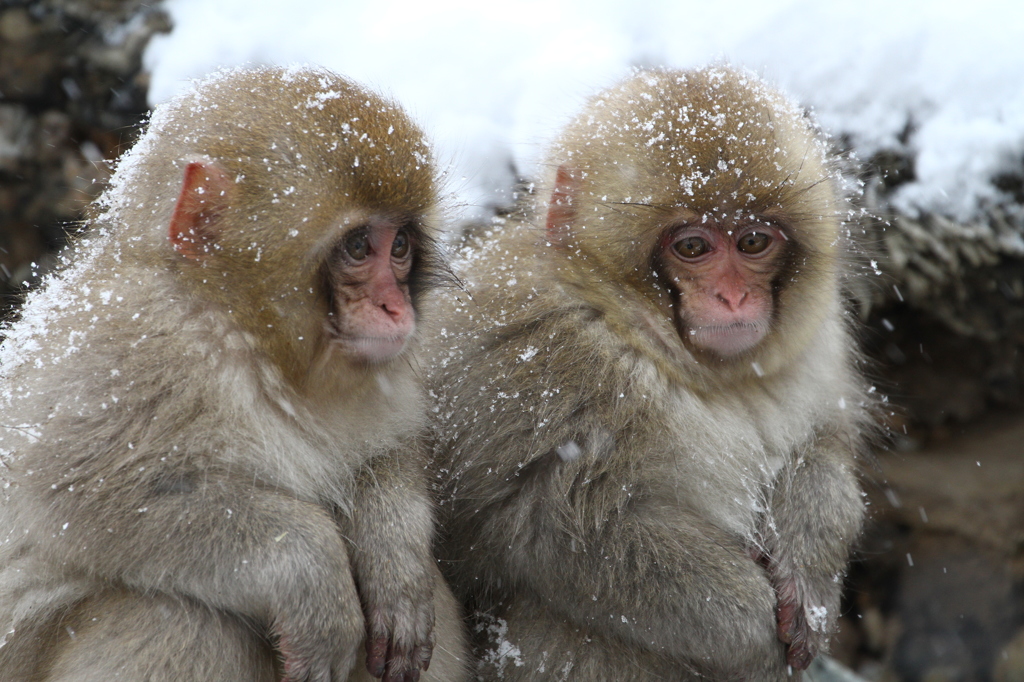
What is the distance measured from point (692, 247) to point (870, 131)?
249 cm

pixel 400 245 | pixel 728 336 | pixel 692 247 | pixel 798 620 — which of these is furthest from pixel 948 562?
pixel 400 245

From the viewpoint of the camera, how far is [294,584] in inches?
106

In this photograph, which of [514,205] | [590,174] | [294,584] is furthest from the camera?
[514,205]

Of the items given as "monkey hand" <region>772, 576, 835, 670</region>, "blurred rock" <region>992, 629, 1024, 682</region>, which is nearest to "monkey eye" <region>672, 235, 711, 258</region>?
"monkey hand" <region>772, 576, 835, 670</region>

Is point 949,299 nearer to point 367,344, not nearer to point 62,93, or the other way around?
point 367,344

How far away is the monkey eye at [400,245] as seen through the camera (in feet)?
9.77

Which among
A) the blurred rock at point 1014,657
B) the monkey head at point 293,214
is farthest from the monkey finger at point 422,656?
the blurred rock at point 1014,657

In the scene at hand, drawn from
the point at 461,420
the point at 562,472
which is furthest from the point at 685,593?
the point at 461,420

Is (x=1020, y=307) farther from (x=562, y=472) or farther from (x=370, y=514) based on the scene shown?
(x=370, y=514)

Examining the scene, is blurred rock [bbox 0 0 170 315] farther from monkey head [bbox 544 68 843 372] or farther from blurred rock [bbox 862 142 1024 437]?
blurred rock [bbox 862 142 1024 437]

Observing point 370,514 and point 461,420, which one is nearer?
point 370,514

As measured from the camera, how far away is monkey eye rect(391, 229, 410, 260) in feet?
9.77

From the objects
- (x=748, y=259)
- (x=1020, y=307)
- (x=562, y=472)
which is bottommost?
(x=1020, y=307)

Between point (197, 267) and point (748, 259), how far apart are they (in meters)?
1.58
